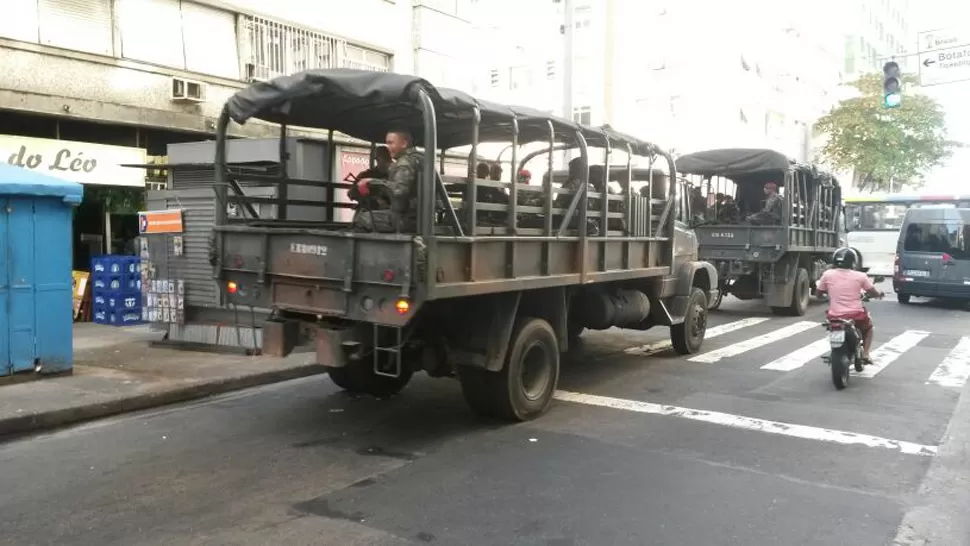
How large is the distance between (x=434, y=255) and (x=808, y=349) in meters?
7.87

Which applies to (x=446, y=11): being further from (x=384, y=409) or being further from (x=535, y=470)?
(x=535, y=470)

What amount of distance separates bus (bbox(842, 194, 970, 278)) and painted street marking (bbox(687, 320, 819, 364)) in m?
12.1

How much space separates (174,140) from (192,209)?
4995 mm

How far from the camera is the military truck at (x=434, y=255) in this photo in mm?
5676

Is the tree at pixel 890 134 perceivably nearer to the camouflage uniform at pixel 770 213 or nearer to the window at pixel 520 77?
the window at pixel 520 77

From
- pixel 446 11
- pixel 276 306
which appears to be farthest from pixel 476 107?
pixel 446 11

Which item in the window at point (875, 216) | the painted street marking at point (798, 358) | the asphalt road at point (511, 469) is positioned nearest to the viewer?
the asphalt road at point (511, 469)

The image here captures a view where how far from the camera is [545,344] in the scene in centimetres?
711

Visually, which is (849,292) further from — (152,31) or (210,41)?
(152,31)

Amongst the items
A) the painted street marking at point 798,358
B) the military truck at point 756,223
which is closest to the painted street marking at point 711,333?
the military truck at point 756,223

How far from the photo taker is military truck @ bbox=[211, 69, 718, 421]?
5.68 metres

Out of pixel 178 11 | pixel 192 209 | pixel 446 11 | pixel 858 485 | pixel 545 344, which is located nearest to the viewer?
pixel 858 485

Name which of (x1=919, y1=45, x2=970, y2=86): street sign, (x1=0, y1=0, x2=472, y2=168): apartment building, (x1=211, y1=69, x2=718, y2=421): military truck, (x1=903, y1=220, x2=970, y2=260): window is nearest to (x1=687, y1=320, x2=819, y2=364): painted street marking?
(x1=211, y1=69, x2=718, y2=421): military truck

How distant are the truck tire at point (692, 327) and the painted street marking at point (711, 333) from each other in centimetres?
48
